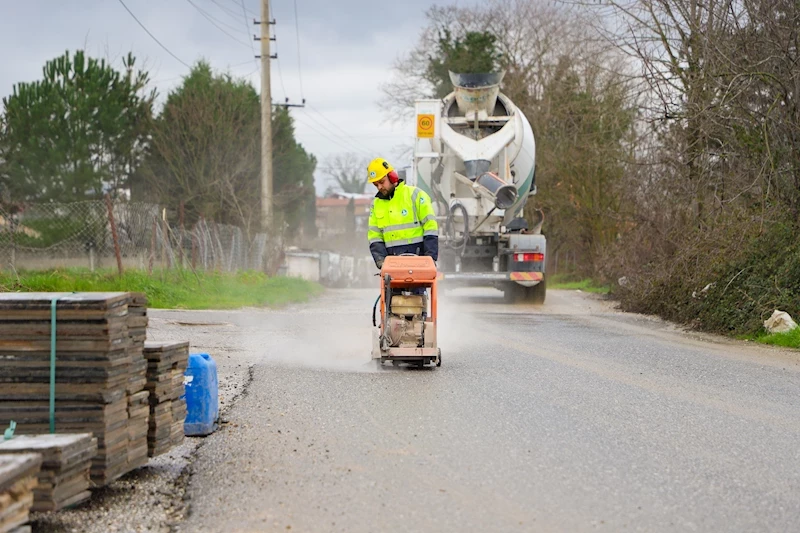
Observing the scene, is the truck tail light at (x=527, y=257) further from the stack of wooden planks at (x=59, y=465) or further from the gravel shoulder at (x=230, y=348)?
the stack of wooden planks at (x=59, y=465)

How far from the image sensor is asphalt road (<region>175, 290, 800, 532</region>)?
491 cm

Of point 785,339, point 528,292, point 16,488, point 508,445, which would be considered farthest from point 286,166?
point 16,488

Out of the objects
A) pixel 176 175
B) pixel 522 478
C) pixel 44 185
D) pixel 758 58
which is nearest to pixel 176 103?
pixel 176 175

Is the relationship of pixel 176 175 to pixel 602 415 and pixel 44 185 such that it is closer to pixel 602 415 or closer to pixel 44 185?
pixel 44 185

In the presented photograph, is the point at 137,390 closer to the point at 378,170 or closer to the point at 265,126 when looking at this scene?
the point at 378,170

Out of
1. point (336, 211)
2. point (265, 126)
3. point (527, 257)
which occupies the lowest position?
point (527, 257)

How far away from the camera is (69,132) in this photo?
34.8 metres

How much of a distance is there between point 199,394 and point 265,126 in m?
23.8

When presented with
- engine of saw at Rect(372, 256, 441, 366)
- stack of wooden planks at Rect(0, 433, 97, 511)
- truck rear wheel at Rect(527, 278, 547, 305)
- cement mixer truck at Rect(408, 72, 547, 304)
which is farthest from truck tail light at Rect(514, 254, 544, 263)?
stack of wooden planks at Rect(0, 433, 97, 511)

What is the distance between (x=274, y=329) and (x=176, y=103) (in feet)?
87.3

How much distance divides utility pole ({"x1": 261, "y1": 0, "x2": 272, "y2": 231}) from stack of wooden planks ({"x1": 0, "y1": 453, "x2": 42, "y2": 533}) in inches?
1012

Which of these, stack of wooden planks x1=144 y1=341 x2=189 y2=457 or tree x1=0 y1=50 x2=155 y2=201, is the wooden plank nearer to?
stack of wooden planks x1=144 y1=341 x2=189 y2=457

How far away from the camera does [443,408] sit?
7809 mm

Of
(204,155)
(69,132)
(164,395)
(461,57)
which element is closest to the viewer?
(164,395)
